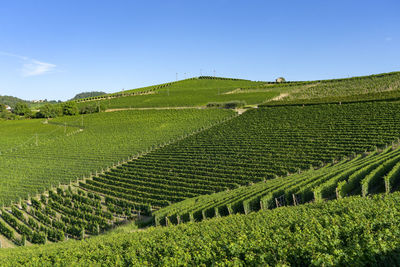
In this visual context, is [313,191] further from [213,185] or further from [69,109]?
[69,109]

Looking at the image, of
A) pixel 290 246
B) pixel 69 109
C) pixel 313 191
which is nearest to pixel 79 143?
pixel 69 109

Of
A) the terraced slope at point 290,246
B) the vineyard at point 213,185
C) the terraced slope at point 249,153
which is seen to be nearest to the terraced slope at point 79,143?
the vineyard at point 213,185

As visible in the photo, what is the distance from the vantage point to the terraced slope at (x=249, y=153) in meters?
32.9

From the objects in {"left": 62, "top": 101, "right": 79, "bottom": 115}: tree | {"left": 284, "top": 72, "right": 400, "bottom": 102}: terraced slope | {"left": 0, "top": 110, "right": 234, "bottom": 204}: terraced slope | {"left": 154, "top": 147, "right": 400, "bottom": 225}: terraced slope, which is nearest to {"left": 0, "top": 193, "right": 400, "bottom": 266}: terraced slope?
{"left": 154, "top": 147, "right": 400, "bottom": 225}: terraced slope

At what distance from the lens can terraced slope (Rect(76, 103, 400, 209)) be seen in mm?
32875

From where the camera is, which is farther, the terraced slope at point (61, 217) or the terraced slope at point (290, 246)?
the terraced slope at point (61, 217)

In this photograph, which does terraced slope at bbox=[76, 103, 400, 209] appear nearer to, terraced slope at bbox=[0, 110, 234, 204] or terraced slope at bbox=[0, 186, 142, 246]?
terraced slope at bbox=[0, 186, 142, 246]

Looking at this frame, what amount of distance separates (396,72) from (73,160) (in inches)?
3309

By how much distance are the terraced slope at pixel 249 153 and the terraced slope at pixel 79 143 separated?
5098 millimetres

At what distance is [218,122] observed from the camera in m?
64.1

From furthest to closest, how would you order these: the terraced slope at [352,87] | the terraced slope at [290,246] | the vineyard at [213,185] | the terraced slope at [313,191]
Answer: the terraced slope at [352,87] → the terraced slope at [313,191] → the vineyard at [213,185] → the terraced slope at [290,246]

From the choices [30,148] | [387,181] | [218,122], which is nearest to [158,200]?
[387,181]

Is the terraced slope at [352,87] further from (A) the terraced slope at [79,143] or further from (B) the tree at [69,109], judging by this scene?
(B) the tree at [69,109]

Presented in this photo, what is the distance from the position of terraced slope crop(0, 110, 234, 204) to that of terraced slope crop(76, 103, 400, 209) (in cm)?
510
